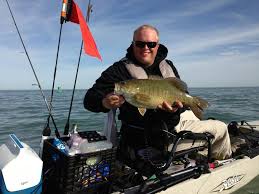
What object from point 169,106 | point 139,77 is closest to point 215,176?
point 169,106

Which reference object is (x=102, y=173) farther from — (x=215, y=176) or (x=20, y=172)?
(x=215, y=176)

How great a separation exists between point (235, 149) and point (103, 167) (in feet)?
11.8

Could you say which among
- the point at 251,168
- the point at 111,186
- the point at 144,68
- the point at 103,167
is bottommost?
the point at 251,168

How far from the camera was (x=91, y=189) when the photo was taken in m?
3.37

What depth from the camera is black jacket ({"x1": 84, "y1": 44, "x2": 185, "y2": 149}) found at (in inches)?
148

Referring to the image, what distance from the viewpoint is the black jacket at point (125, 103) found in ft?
12.4

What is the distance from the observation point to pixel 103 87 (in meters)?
3.88

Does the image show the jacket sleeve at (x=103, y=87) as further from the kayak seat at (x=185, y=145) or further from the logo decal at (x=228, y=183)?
the logo decal at (x=228, y=183)

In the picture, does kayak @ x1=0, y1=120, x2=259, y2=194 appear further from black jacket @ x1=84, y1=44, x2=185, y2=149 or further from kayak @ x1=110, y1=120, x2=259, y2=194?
black jacket @ x1=84, y1=44, x2=185, y2=149

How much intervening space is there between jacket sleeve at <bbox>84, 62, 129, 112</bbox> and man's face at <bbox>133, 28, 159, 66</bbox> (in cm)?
29

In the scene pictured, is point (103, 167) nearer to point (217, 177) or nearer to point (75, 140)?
point (75, 140)

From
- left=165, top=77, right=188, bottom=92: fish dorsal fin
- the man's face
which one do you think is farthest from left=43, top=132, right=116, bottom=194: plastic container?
the man's face

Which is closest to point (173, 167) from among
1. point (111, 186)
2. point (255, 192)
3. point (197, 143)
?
point (197, 143)

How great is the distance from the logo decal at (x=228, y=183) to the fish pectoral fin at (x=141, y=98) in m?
2.33
